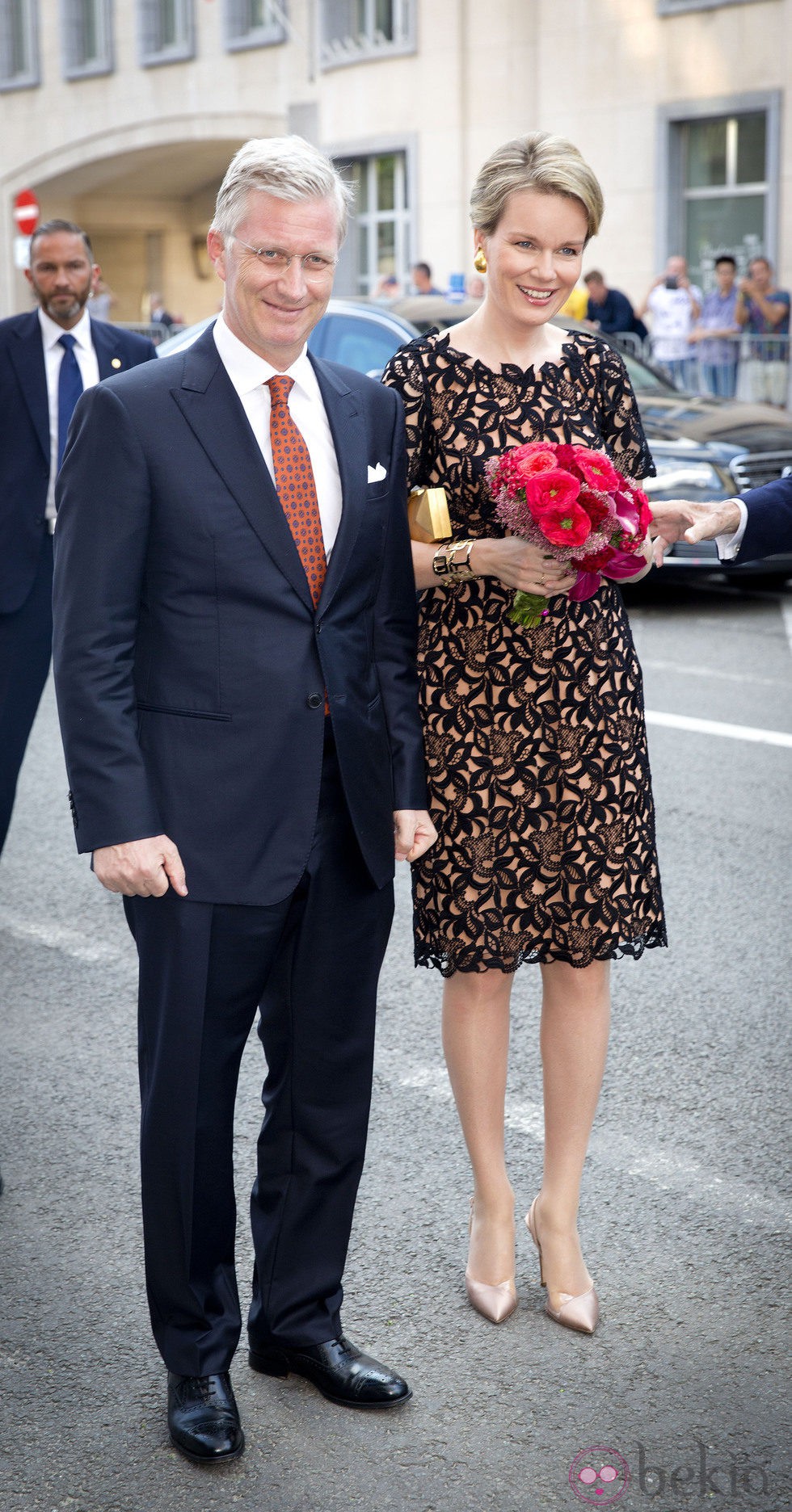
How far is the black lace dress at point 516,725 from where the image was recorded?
3240mm

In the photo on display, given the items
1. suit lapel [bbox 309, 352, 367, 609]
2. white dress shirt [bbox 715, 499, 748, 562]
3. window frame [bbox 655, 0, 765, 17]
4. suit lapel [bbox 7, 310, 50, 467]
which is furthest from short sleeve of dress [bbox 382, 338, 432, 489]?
window frame [bbox 655, 0, 765, 17]

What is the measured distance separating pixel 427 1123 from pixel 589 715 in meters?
1.32

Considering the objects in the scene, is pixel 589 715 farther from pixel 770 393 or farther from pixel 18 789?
pixel 770 393

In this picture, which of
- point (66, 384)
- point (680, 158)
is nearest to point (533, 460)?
point (66, 384)

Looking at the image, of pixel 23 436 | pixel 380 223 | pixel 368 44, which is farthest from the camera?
pixel 380 223

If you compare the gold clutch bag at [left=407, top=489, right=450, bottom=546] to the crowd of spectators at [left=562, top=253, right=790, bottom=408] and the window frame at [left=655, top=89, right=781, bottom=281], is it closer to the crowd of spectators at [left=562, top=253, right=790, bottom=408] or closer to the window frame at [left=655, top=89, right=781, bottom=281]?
the crowd of spectators at [left=562, top=253, right=790, bottom=408]

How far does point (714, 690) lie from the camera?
Result: 8750 millimetres

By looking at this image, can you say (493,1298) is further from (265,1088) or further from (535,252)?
(535,252)

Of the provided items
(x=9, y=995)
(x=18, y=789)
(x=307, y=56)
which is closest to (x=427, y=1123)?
(x=9, y=995)

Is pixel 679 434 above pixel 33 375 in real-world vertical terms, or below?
below

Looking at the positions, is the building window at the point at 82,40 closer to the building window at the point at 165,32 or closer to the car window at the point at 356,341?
the building window at the point at 165,32

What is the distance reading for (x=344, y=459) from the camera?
2.84 meters

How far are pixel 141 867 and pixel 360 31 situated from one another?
94.3ft

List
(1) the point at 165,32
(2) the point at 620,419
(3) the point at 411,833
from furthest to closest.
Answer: (1) the point at 165,32
(2) the point at 620,419
(3) the point at 411,833
